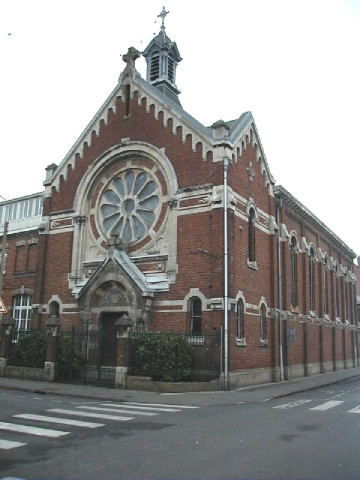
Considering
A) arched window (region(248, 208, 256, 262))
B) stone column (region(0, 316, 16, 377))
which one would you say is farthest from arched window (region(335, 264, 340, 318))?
stone column (region(0, 316, 16, 377))

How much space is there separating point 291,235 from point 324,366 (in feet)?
29.7

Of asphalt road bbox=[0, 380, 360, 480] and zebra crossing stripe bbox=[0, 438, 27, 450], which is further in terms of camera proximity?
zebra crossing stripe bbox=[0, 438, 27, 450]

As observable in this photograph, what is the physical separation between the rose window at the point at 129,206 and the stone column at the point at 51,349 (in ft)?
17.1

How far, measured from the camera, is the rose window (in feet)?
74.5

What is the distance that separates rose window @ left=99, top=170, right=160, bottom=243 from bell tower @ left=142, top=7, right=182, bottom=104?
24.9ft

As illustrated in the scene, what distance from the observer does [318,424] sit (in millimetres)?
10266

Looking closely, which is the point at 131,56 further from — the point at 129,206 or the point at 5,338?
the point at 5,338

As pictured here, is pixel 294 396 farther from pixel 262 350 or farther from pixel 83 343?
pixel 83 343

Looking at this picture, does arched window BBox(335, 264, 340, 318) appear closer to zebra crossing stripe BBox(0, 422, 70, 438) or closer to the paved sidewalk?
the paved sidewalk

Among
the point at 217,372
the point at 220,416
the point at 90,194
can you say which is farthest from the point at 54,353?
the point at 220,416

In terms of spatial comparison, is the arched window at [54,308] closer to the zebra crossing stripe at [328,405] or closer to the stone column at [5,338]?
the stone column at [5,338]

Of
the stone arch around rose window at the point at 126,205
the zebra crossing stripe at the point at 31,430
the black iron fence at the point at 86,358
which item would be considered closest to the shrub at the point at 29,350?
the black iron fence at the point at 86,358

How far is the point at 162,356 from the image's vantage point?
17828mm

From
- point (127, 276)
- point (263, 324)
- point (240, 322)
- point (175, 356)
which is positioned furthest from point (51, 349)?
point (263, 324)
